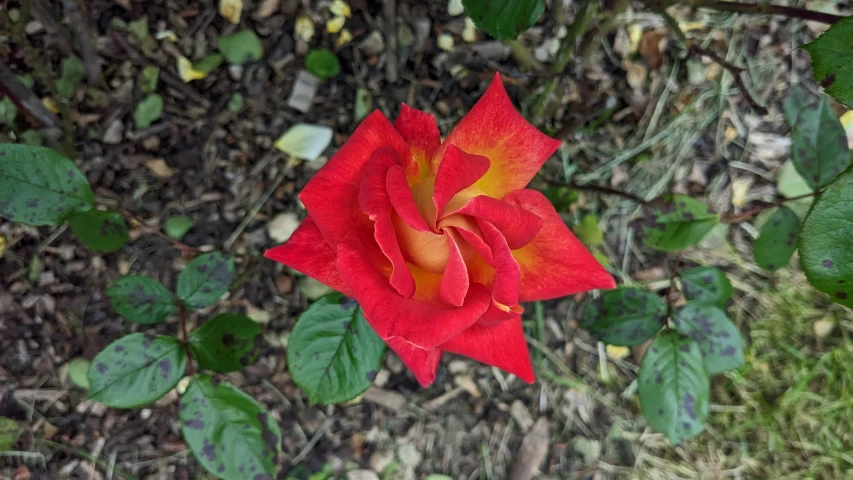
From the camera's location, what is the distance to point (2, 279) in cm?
174

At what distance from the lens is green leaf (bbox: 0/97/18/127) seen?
1.63 metres

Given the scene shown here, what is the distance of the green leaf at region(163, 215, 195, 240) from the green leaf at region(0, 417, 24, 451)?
30.1 inches

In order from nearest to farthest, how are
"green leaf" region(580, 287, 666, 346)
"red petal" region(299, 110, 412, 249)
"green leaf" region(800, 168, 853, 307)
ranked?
"green leaf" region(800, 168, 853, 307)
"red petal" region(299, 110, 412, 249)
"green leaf" region(580, 287, 666, 346)

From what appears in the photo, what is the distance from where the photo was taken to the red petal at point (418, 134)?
104 cm

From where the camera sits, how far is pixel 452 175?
855 millimetres

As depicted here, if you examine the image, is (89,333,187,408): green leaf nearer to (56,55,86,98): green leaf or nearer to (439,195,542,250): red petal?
(439,195,542,250): red petal

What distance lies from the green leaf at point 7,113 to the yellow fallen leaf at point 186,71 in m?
0.46

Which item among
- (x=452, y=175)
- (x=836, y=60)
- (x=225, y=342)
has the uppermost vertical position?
(x=836, y=60)

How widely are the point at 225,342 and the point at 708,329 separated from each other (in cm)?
117

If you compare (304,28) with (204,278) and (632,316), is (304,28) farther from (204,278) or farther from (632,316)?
(632,316)

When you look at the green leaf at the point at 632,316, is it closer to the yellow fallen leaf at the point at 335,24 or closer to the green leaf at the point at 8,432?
the yellow fallen leaf at the point at 335,24

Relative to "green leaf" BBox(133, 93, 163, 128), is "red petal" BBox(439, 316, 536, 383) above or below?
above

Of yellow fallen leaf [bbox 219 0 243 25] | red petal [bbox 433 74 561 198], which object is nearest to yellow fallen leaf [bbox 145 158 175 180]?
yellow fallen leaf [bbox 219 0 243 25]

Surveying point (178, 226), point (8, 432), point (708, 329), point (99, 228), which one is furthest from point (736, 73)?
point (8, 432)
